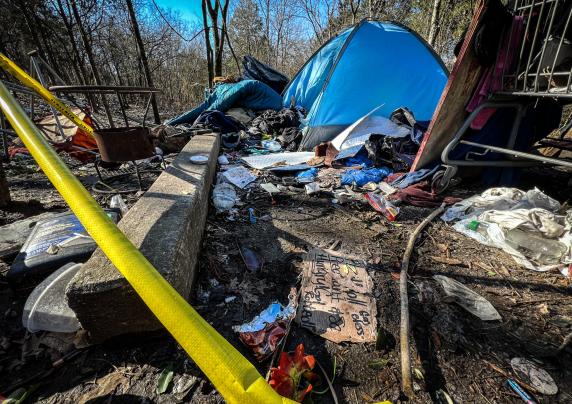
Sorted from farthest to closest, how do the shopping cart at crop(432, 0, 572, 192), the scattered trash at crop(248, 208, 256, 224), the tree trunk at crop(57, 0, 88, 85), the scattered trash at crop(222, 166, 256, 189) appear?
the tree trunk at crop(57, 0, 88, 85) → the scattered trash at crop(222, 166, 256, 189) → the scattered trash at crop(248, 208, 256, 224) → the shopping cart at crop(432, 0, 572, 192)

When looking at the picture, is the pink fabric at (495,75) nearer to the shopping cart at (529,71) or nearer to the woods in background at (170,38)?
the shopping cart at (529,71)

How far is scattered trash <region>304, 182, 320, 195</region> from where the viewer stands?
2984mm

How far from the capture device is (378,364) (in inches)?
48.6

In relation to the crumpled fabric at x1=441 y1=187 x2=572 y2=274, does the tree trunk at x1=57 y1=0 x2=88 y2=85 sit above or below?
above

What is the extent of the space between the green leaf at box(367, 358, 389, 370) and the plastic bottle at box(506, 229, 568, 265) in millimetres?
1662

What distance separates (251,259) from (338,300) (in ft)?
→ 2.25

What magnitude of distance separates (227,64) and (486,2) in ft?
56.8

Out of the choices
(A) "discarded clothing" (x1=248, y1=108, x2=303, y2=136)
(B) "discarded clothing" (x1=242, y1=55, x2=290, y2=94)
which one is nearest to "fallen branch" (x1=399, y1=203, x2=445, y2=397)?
(A) "discarded clothing" (x1=248, y1=108, x2=303, y2=136)

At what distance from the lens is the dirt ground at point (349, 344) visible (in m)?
1.13

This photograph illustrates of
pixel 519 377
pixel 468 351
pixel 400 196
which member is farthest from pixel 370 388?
pixel 400 196

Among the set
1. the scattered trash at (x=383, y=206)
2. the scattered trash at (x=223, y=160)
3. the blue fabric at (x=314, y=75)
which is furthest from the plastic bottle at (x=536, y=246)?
the blue fabric at (x=314, y=75)

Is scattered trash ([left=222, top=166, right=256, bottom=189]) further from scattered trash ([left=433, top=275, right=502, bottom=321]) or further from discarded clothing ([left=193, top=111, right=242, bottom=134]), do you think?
scattered trash ([left=433, top=275, right=502, bottom=321])

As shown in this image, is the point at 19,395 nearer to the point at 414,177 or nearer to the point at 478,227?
the point at 478,227

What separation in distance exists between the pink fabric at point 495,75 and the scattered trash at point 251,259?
284 centimetres
